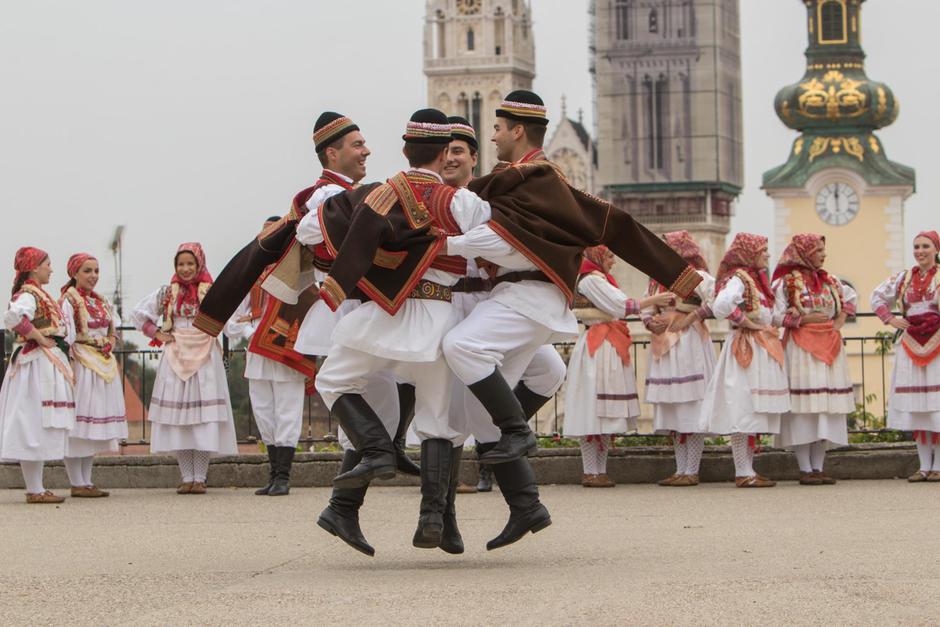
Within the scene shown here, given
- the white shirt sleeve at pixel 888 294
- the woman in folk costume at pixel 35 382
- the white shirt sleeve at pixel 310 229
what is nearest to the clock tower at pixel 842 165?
the white shirt sleeve at pixel 888 294

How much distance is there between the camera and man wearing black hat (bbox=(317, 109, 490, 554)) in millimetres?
7129

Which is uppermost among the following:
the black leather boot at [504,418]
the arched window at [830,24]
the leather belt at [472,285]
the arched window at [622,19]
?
the arched window at [622,19]

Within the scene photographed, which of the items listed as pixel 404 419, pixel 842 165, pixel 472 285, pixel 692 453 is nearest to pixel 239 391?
pixel 692 453

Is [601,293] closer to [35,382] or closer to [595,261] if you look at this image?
[595,261]

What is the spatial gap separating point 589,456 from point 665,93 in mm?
86364

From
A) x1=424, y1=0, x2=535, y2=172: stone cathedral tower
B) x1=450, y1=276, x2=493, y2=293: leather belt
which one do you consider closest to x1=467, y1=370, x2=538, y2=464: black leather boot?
x1=450, y1=276, x2=493, y2=293: leather belt

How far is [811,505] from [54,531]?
12.4ft

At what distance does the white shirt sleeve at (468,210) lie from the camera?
721cm

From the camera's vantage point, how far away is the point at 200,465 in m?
11.8

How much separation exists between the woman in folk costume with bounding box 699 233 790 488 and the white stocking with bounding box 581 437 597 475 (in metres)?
0.70

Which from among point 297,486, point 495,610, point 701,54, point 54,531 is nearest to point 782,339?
point 297,486

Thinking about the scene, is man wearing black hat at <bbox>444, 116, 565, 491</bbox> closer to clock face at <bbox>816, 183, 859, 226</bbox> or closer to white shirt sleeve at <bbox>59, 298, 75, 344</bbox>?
white shirt sleeve at <bbox>59, 298, 75, 344</bbox>

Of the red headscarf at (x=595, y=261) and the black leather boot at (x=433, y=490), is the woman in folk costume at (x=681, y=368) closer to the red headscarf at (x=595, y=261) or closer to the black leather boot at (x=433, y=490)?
the red headscarf at (x=595, y=261)

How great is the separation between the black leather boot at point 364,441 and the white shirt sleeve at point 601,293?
387 cm
